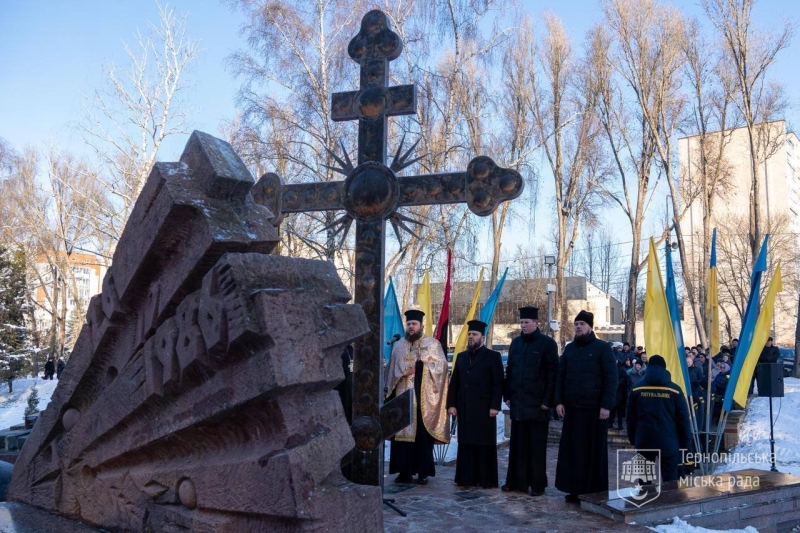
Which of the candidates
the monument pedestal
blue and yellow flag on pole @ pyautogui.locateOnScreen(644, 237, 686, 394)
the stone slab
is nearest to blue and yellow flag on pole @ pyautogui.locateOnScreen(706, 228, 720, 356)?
blue and yellow flag on pole @ pyautogui.locateOnScreen(644, 237, 686, 394)

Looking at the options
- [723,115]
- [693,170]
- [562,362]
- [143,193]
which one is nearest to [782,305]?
[693,170]

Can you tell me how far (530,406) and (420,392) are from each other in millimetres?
1146

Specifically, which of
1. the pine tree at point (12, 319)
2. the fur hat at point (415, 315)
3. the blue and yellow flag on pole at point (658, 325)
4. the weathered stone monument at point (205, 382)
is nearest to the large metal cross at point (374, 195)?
the weathered stone monument at point (205, 382)

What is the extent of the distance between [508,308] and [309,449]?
172 feet

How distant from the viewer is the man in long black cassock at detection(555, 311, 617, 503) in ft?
19.6

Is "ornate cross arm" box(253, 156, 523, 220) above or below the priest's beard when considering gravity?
above

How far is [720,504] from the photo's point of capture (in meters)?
5.32

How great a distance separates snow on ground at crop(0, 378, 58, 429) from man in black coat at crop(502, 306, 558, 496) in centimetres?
1159

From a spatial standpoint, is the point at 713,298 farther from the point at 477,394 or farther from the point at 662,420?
the point at 477,394

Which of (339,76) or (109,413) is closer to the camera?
(109,413)

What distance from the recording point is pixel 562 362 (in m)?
6.25

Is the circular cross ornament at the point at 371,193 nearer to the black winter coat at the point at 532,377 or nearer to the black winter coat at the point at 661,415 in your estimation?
the black winter coat at the point at 532,377

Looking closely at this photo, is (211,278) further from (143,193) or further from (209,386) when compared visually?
(143,193)

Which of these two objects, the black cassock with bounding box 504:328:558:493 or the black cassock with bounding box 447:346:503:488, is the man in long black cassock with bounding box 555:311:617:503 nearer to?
the black cassock with bounding box 504:328:558:493
